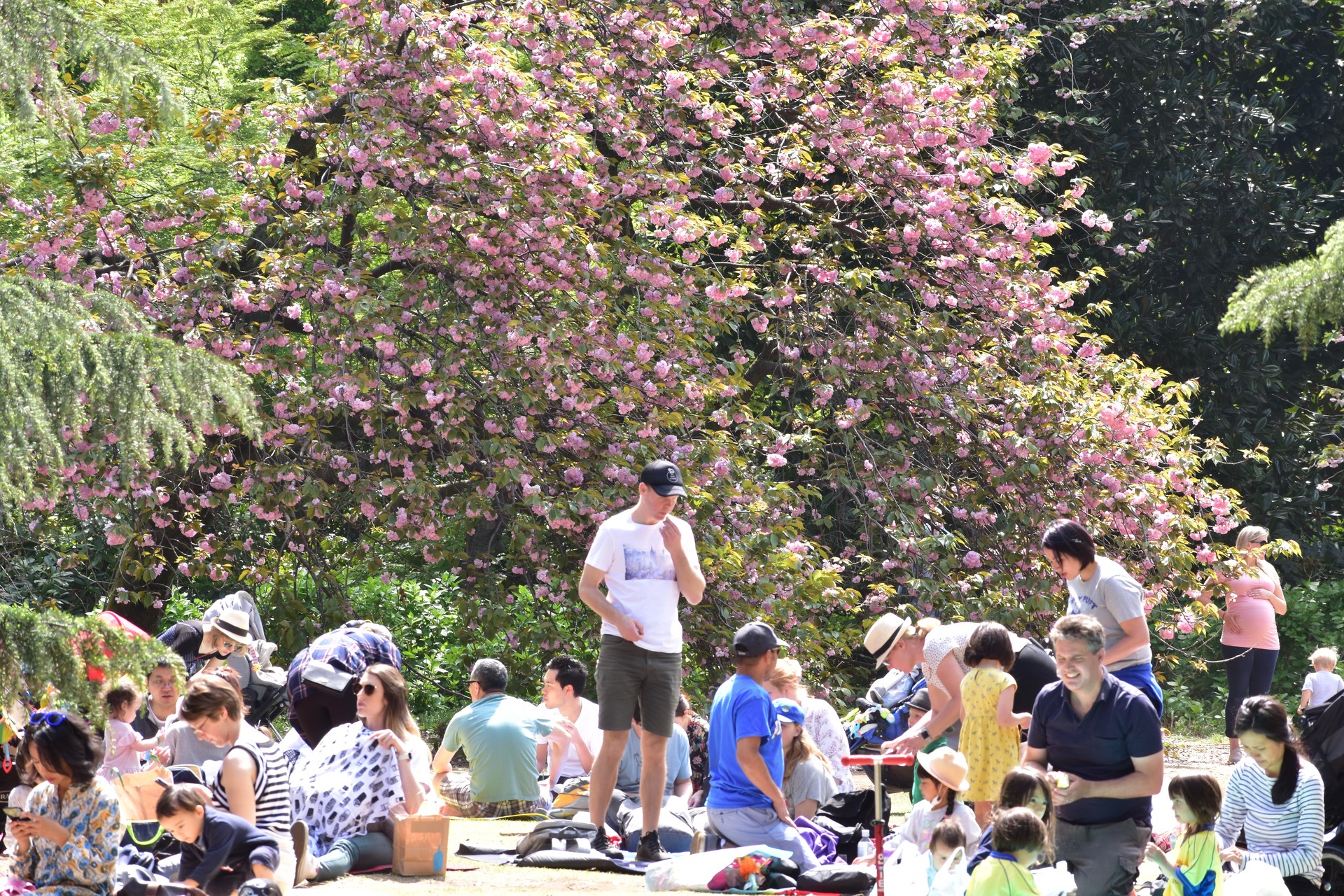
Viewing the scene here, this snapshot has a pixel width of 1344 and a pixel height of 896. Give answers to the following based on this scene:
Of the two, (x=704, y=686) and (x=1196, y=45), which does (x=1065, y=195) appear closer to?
(x=704, y=686)

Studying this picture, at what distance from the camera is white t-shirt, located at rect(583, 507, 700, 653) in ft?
21.8

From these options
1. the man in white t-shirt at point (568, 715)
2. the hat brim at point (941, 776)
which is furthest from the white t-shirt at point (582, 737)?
the hat brim at point (941, 776)

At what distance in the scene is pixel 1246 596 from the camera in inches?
442

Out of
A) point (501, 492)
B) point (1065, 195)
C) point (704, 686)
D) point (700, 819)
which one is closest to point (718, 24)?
point (1065, 195)

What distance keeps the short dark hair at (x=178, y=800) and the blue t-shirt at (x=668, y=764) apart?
3.22m

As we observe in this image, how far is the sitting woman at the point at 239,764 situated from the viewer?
539cm

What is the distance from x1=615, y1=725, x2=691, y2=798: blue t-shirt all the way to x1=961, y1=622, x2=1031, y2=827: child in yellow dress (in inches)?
85.8

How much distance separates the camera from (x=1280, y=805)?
5723 millimetres

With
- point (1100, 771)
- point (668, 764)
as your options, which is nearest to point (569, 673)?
point (668, 764)

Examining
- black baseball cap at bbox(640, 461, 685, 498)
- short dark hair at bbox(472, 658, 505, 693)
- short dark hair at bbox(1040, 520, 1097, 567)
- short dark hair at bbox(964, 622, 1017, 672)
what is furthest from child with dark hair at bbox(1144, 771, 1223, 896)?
short dark hair at bbox(472, 658, 505, 693)

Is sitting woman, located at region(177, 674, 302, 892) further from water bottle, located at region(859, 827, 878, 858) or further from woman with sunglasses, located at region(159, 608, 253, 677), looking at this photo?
water bottle, located at region(859, 827, 878, 858)

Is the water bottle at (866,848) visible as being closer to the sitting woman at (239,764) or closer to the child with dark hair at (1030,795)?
the child with dark hair at (1030,795)

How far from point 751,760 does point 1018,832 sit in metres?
2.00

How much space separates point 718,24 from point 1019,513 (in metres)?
4.30
